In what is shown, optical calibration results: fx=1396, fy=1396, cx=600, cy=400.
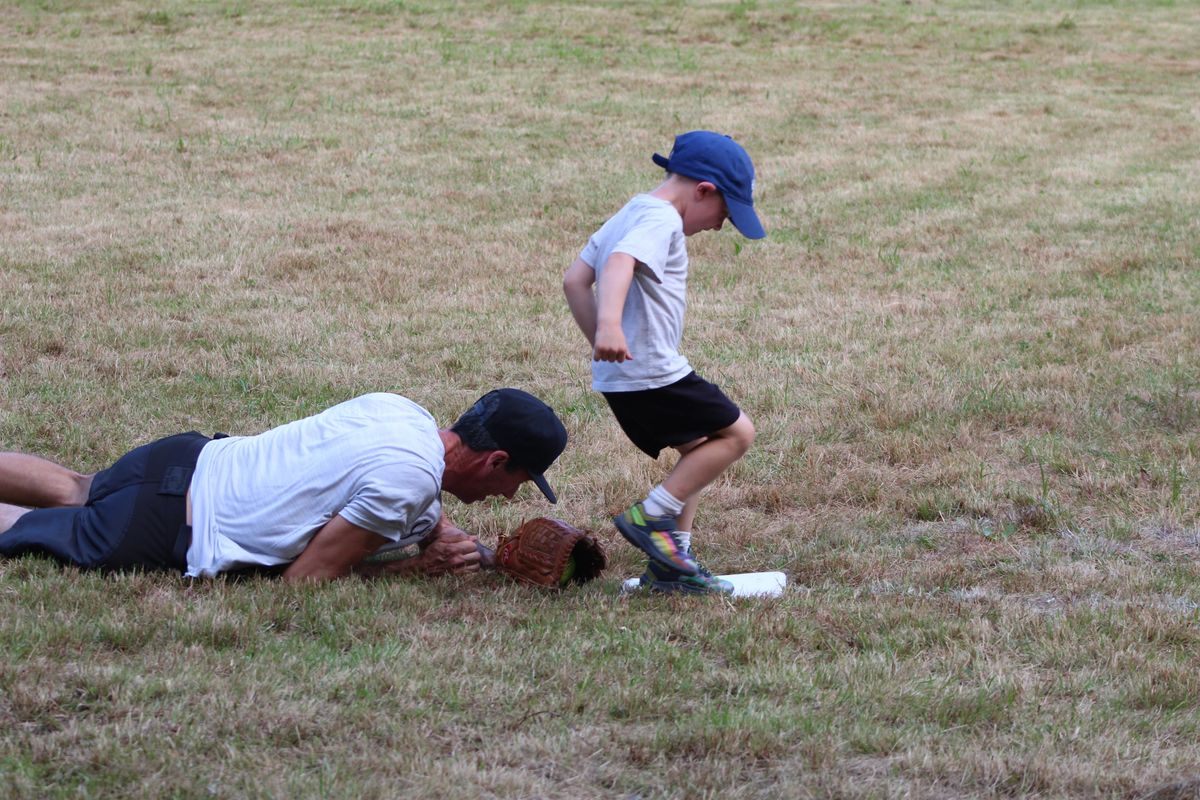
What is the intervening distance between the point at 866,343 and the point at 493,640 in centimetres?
482

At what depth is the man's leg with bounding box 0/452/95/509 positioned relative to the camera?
517cm

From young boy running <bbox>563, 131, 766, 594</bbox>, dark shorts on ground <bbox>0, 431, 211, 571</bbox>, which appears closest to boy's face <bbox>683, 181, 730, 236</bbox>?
young boy running <bbox>563, 131, 766, 594</bbox>

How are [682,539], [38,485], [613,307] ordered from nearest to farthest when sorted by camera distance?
[613,307]
[682,539]
[38,485]

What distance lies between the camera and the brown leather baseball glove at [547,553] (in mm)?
4922

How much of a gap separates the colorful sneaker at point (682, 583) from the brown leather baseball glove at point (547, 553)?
219mm

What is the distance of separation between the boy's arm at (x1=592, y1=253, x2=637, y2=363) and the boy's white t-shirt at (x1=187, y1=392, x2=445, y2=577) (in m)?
0.75

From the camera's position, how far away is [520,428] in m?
4.77

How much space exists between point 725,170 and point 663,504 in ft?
3.86

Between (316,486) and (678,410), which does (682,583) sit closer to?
(678,410)

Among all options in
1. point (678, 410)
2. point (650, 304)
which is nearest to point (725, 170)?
point (650, 304)

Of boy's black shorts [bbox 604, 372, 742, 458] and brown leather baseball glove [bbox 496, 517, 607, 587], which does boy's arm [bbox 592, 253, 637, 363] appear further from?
brown leather baseball glove [bbox 496, 517, 607, 587]

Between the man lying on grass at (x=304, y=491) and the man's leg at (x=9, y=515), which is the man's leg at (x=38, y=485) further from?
the man lying on grass at (x=304, y=491)

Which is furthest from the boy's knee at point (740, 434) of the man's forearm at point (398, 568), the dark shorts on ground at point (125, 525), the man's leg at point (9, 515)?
the man's leg at point (9, 515)

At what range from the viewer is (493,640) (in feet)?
14.3
